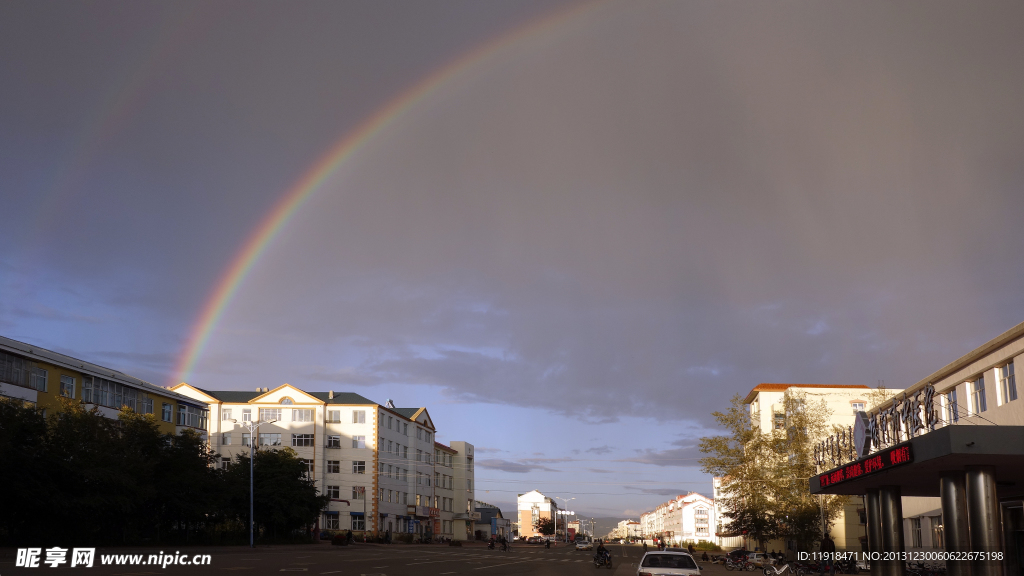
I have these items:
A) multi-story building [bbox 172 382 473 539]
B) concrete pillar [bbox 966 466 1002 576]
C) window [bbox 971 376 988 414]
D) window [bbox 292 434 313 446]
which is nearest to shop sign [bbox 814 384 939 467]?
concrete pillar [bbox 966 466 1002 576]

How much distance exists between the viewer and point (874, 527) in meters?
31.2

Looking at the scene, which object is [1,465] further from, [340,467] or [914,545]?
[340,467]

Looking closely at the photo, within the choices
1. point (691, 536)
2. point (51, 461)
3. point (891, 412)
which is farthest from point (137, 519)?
point (691, 536)

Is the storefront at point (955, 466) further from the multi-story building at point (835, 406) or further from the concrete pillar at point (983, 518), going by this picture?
the multi-story building at point (835, 406)

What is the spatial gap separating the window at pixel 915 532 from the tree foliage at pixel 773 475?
461 inches

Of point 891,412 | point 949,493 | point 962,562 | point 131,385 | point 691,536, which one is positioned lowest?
point 691,536

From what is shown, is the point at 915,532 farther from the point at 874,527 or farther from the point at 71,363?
the point at 71,363

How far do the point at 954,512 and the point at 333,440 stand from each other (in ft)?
309

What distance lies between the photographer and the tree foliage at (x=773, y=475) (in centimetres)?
6259

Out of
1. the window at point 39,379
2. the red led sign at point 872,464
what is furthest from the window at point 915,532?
the window at point 39,379

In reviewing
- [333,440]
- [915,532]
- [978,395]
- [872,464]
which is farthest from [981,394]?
[333,440]

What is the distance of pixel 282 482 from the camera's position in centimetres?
7612

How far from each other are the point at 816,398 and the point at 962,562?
68508 mm

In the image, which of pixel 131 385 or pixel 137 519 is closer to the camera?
pixel 137 519
